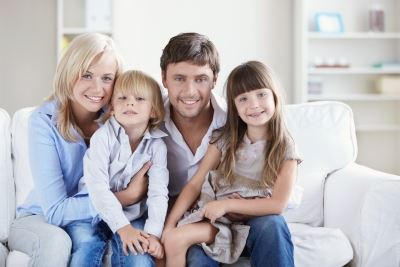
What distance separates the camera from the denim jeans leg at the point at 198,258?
1.64 meters

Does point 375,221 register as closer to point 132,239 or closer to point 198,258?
point 198,258

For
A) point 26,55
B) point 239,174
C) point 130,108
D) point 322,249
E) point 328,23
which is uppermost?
point 328,23

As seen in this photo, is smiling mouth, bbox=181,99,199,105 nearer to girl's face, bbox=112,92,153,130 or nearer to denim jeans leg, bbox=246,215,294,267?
girl's face, bbox=112,92,153,130

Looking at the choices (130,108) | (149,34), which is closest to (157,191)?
(130,108)

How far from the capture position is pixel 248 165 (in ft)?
6.08

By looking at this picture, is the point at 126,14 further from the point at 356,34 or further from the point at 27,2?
the point at 356,34

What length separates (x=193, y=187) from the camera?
1845 mm

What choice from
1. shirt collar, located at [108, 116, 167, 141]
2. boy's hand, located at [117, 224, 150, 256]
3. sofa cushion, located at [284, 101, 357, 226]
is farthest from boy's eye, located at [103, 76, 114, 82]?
Result: sofa cushion, located at [284, 101, 357, 226]

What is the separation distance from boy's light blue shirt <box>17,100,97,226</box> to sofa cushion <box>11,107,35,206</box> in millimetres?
189

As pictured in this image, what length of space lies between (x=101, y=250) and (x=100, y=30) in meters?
2.82

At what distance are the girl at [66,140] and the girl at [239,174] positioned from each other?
20 cm

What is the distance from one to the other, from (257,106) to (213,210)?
36 centimetres

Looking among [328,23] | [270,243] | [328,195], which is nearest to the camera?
[270,243]

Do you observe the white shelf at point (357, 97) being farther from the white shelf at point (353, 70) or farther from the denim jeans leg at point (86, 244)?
the denim jeans leg at point (86, 244)
